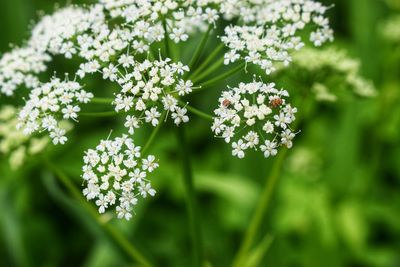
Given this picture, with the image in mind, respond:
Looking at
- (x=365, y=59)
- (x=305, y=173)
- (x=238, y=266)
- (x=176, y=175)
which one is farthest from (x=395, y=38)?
(x=238, y=266)

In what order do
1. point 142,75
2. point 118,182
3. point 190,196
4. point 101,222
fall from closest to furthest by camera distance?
point 118,182 < point 142,75 < point 190,196 < point 101,222

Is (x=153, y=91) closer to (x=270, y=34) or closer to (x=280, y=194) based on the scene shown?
(x=270, y=34)

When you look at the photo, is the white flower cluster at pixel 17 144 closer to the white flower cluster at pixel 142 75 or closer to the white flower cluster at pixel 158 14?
the white flower cluster at pixel 142 75

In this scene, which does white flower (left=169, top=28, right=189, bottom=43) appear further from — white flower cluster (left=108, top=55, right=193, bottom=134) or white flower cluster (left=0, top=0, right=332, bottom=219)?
white flower cluster (left=108, top=55, right=193, bottom=134)

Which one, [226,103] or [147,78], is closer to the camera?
[226,103]

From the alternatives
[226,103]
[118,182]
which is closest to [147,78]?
[226,103]

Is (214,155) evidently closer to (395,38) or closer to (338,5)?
(395,38)

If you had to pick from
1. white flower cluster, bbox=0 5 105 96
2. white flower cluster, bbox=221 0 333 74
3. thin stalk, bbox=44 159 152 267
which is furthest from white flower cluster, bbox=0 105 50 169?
white flower cluster, bbox=221 0 333 74
